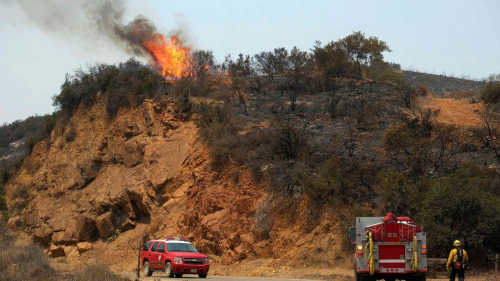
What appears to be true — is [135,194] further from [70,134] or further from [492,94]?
[492,94]

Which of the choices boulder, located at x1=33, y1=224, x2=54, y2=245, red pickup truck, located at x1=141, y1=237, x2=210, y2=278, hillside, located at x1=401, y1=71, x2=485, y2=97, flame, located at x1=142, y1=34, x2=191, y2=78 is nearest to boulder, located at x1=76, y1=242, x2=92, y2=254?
boulder, located at x1=33, y1=224, x2=54, y2=245

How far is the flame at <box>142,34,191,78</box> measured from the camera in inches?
1741

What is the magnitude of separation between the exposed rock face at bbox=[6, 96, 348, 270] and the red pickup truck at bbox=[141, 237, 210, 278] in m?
5.24

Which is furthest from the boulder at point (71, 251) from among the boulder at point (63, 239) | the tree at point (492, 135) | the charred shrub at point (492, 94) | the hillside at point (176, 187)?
the charred shrub at point (492, 94)

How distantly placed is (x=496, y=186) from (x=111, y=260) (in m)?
20.1

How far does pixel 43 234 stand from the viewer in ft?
123

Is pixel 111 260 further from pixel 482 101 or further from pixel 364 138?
→ pixel 482 101

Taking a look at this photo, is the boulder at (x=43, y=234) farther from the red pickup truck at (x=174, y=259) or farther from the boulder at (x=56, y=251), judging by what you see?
the red pickup truck at (x=174, y=259)

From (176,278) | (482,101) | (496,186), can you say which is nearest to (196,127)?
(176,278)

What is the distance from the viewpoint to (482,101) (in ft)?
137

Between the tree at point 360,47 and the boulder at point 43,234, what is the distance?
25037mm

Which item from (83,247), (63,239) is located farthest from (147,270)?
(63,239)

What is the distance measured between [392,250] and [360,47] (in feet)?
102

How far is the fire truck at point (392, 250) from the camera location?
55.6 ft
